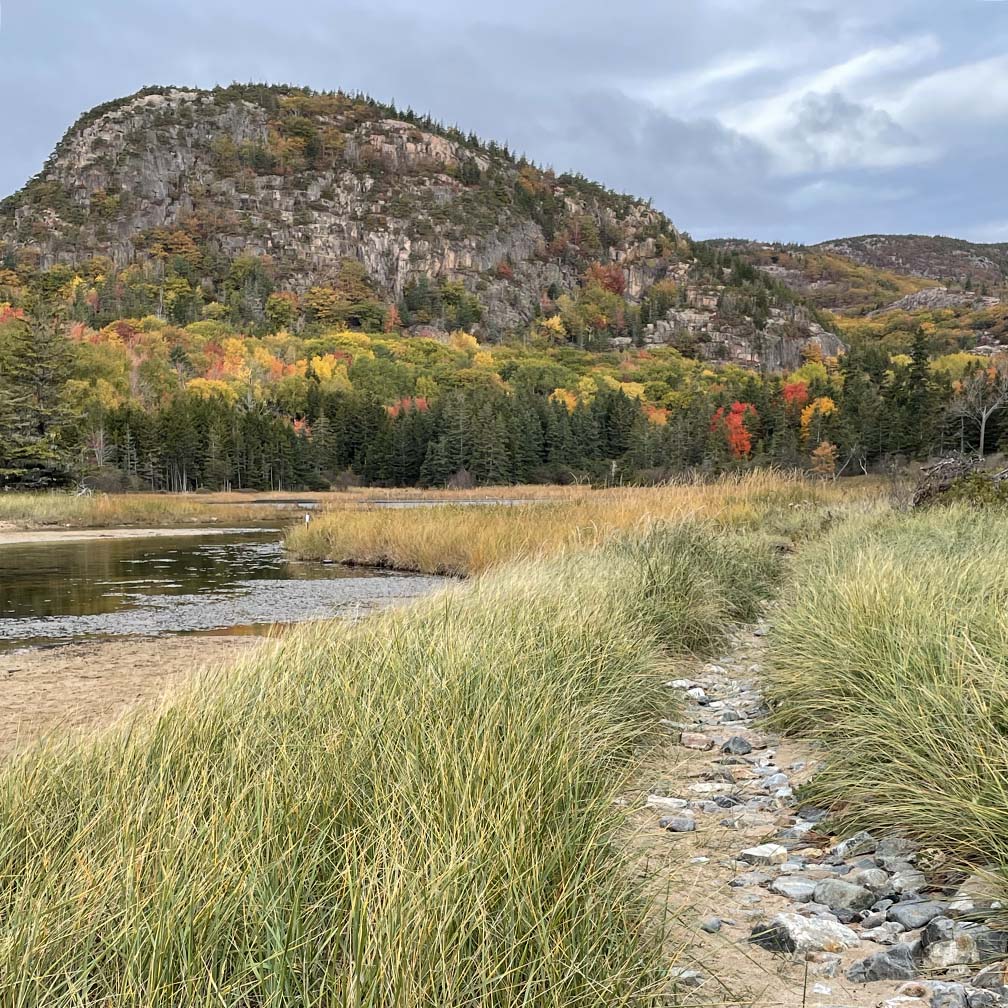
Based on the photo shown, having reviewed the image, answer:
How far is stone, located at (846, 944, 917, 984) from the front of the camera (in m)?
2.08

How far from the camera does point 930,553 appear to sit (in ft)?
21.0

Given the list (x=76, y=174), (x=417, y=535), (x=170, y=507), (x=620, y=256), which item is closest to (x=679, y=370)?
(x=620, y=256)

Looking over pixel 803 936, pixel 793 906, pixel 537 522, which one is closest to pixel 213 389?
pixel 537 522

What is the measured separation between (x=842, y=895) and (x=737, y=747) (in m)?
1.60

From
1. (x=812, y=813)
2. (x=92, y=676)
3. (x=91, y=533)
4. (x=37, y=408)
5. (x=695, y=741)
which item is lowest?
(x=91, y=533)

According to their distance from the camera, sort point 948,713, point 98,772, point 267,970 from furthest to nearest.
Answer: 1. point 948,713
2. point 98,772
3. point 267,970

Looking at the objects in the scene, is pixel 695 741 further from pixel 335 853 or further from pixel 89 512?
pixel 89 512

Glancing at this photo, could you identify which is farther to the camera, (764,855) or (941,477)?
(941,477)

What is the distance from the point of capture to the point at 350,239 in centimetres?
16012

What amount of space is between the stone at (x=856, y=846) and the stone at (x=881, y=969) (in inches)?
28.0

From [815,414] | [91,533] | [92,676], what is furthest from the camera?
[815,414]

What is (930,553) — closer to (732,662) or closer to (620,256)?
(732,662)

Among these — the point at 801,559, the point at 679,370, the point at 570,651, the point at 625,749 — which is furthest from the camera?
the point at 679,370

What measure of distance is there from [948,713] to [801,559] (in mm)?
6055
